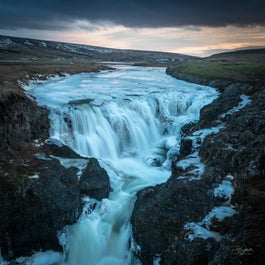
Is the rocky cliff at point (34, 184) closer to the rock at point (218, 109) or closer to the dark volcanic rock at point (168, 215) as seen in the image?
the dark volcanic rock at point (168, 215)

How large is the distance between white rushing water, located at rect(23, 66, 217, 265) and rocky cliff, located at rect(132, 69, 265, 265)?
5.97 feet

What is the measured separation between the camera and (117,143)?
23.2 meters

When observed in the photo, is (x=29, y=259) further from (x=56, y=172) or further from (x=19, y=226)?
(x=56, y=172)

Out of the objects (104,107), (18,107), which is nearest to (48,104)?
(104,107)

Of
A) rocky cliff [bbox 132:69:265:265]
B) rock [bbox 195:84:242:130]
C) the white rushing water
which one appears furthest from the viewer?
rock [bbox 195:84:242:130]

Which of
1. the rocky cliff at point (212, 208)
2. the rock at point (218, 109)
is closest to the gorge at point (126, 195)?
the rocky cliff at point (212, 208)

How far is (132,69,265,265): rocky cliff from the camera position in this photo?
26.9 feet

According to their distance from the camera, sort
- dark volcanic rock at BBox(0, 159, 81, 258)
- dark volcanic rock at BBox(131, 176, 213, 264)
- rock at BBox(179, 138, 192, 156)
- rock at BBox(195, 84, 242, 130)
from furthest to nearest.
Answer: rock at BBox(195, 84, 242, 130)
rock at BBox(179, 138, 192, 156)
dark volcanic rock at BBox(0, 159, 81, 258)
dark volcanic rock at BBox(131, 176, 213, 264)

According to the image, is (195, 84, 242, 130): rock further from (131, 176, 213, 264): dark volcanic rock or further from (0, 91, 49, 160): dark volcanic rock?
(0, 91, 49, 160): dark volcanic rock

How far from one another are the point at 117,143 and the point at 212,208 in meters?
12.9

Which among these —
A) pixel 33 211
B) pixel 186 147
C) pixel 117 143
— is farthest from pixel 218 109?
pixel 33 211

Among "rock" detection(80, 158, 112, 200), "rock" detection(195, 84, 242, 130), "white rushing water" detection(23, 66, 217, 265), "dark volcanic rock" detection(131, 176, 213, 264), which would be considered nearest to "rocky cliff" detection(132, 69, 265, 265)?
"dark volcanic rock" detection(131, 176, 213, 264)

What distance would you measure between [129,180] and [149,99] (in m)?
14.9

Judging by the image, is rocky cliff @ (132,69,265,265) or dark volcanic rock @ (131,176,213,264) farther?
dark volcanic rock @ (131,176,213,264)
